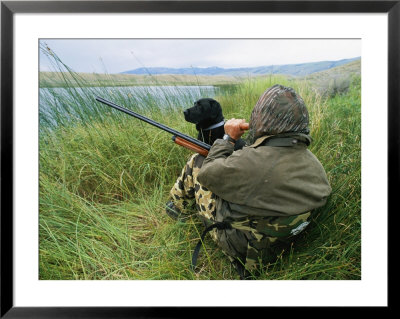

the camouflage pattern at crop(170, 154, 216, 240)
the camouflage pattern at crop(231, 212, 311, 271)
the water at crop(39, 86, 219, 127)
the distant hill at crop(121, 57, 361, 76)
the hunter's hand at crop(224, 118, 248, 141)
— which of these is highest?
the distant hill at crop(121, 57, 361, 76)

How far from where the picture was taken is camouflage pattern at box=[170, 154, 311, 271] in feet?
5.08

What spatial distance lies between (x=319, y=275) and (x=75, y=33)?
6.19 feet

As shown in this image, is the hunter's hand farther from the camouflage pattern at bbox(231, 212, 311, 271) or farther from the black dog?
the camouflage pattern at bbox(231, 212, 311, 271)

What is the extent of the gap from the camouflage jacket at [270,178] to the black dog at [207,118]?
425mm

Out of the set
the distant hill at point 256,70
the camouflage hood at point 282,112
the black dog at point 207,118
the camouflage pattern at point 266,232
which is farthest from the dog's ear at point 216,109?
the camouflage pattern at point 266,232

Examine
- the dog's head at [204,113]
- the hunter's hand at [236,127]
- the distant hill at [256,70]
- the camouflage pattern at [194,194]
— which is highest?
the distant hill at [256,70]

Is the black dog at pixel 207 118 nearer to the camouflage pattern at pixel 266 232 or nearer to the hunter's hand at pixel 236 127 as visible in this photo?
the hunter's hand at pixel 236 127

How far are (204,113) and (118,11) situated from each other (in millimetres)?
748

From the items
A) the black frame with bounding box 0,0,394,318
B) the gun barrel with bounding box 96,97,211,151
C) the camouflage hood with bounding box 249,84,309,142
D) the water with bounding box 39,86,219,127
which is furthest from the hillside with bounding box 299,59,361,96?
the gun barrel with bounding box 96,97,211,151

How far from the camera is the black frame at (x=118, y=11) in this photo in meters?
1.59

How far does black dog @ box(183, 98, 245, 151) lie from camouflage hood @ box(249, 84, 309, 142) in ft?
1.40

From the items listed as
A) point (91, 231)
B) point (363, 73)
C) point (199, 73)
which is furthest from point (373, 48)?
point (91, 231)

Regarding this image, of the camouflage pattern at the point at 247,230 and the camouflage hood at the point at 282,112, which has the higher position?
the camouflage hood at the point at 282,112

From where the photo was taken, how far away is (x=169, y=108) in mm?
2178
